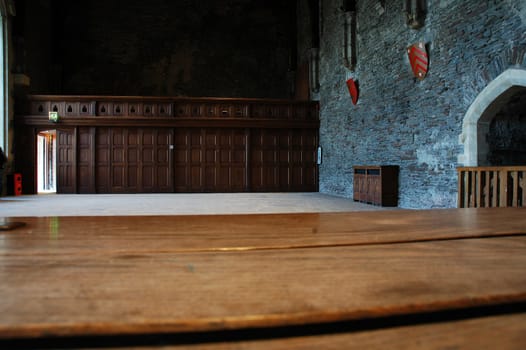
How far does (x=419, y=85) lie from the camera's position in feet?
24.7

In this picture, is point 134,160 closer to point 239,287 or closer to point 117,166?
point 117,166

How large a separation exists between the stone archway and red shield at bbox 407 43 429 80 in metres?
1.53

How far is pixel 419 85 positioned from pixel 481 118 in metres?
1.78

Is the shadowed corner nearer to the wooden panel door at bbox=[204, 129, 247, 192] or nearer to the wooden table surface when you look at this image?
the wooden table surface

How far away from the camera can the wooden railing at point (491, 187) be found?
4.46 metres

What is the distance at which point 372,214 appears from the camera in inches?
52.4

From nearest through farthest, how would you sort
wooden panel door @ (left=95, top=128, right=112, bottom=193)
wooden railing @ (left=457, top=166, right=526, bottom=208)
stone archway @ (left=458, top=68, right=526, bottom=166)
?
1. wooden railing @ (left=457, top=166, right=526, bottom=208)
2. stone archway @ (left=458, top=68, right=526, bottom=166)
3. wooden panel door @ (left=95, top=128, right=112, bottom=193)

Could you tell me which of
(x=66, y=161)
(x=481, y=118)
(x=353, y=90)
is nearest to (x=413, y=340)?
(x=481, y=118)

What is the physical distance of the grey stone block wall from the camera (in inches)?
226

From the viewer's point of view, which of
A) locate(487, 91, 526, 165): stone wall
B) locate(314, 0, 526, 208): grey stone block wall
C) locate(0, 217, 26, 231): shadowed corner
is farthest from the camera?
locate(487, 91, 526, 165): stone wall

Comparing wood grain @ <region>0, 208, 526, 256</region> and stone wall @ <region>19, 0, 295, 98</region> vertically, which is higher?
stone wall @ <region>19, 0, 295, 98</region>

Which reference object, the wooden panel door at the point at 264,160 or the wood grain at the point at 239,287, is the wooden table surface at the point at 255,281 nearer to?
the wood grain at the point at 239,287

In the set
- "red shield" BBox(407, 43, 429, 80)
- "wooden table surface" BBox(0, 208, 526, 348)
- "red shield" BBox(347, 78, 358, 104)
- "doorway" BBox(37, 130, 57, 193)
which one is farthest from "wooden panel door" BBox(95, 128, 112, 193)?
"wooden table surface" BBox(0, 208, 526, 348)

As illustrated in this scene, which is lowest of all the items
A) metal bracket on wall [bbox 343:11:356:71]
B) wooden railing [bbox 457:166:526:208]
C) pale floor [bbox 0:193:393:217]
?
pale floor [bbox 0:193:393:217]
